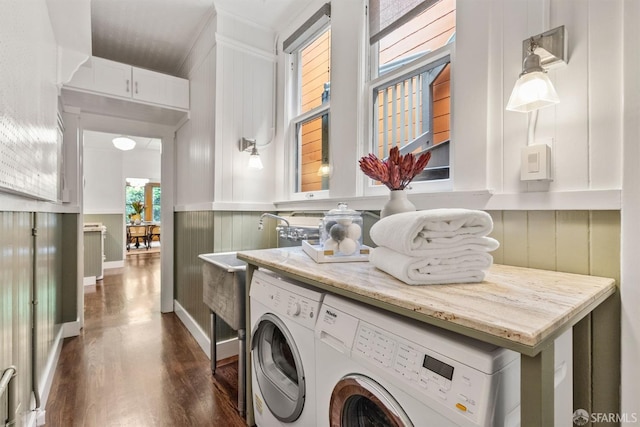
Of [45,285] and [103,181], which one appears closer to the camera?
[45,285]

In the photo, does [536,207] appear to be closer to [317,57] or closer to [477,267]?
[477,267]

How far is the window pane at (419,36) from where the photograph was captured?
1.55m

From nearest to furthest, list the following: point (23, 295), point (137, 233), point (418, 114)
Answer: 1. point (23, 295)
2. point (418, 114)
3. point (137, 233)

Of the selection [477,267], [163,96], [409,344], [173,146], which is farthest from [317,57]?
[409,344]

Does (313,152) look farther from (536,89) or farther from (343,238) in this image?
(536,89)

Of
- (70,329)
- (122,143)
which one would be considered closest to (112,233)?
(122,143)

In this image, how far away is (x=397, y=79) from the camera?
1782 millimetres

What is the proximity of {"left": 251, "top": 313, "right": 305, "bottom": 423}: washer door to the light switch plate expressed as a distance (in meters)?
1.08

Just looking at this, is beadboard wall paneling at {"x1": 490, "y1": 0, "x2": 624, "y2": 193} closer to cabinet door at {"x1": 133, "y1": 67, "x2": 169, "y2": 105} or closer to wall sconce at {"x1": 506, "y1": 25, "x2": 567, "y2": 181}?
wall sconce at {"x1": 506, "y1": 25, "x2": 567, "y2": 181}

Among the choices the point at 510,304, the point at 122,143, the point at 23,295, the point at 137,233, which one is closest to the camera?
the point at 510,304

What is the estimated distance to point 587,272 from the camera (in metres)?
0.97

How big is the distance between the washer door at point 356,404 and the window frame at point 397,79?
1.00 meters

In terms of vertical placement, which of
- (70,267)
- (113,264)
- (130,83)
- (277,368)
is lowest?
(113,264)

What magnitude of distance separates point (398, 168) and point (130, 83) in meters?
2.56
